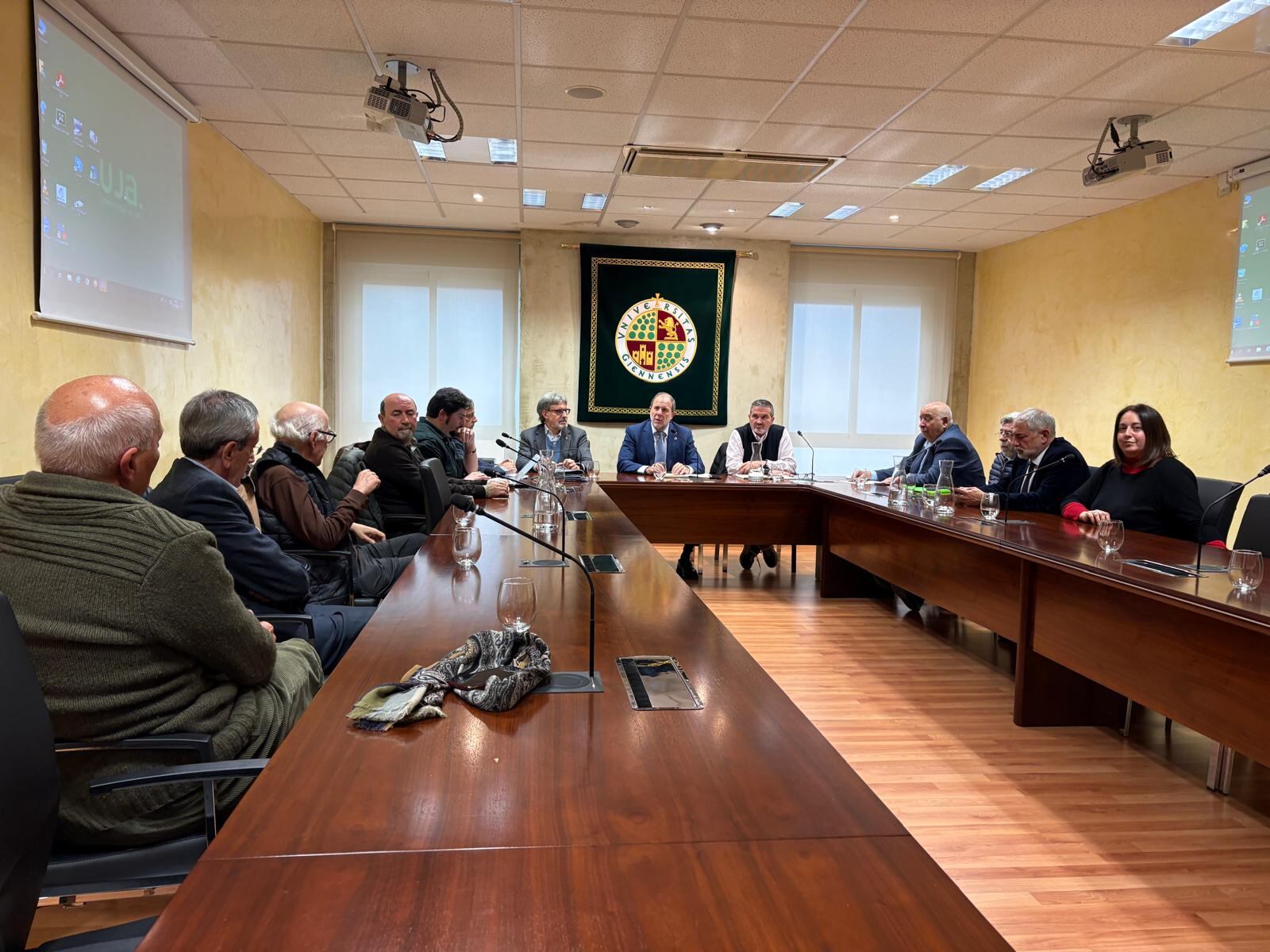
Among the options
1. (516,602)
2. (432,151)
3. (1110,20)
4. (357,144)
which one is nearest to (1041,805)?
(516,602)

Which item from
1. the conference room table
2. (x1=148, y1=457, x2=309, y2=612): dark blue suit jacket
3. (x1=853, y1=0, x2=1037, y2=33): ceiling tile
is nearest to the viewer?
the conference room table

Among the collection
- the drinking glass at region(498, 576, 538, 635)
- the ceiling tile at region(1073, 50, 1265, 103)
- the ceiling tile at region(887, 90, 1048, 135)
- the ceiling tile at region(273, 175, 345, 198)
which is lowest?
the drinking glass at region(498, 576, 538, 635)

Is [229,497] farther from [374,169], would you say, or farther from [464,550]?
[374,169]

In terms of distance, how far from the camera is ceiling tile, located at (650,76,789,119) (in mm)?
3879

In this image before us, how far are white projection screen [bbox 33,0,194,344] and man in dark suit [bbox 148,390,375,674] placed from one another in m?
1.50

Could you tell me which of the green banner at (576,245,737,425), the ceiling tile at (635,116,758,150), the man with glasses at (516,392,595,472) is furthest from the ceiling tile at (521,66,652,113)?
the green banner at (576,245,737,425)

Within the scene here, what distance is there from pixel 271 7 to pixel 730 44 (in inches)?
72.7

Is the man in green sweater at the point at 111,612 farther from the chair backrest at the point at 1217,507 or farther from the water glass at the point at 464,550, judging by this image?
the chair backrest at the point at 1217,507

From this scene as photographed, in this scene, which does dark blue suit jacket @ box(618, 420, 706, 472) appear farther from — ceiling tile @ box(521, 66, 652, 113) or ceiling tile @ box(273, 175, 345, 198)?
ceiling tile @ box(273, 175, 345, 198)

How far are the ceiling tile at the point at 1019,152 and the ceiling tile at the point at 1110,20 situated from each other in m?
1.24

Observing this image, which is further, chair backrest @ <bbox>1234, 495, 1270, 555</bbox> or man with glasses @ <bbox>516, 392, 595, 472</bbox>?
man with glasses @ <bbox>516, 392, 595, 472</bbox>

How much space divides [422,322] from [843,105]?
4.54m

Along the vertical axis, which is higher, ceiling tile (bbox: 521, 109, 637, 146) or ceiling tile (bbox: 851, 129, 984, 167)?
ceiling tile (bbox: 851, 129, 984, 167)

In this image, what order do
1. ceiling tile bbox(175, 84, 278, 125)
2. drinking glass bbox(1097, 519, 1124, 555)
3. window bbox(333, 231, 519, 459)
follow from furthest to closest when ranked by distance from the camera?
window bbox(333, 231, 519, 459) < ceiling tile bbox(175, 84, 278, 125) < drinking glass bbox(1097, 519, 1124, 555)
